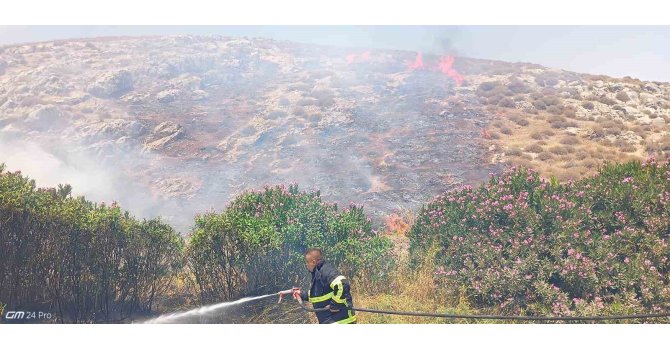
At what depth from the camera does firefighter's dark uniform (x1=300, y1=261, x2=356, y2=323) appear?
602 centimetres

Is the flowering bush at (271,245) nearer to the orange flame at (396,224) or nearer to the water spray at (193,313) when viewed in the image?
the water spray at (193,313)

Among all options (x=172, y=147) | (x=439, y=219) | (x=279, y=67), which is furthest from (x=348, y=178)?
(x=279, y=67)

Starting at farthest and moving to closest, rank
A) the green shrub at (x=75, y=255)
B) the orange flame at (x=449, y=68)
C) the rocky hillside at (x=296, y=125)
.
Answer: the orange flame at (x=449, y=68), the rocky hillside at (x=296, y=125), the green shrub at (x=75, y=255)

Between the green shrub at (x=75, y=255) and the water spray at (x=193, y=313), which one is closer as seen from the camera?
the green shrub at (x=75, y=255)

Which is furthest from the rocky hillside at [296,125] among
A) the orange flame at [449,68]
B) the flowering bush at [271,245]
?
the flowering bush at [271,245]

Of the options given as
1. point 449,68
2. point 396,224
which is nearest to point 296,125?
point 396,224

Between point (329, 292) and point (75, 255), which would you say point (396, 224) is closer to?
point (329, 292)

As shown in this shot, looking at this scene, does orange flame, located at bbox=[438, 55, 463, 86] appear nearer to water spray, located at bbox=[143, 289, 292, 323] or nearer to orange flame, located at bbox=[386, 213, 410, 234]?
orange flame, located at bbox=[386, 213, 410, 234]

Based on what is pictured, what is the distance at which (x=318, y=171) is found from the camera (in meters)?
19.3

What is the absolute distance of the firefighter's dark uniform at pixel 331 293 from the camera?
602 centimetres

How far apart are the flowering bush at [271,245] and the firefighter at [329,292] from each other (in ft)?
8.10

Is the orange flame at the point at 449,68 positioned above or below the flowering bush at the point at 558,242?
above

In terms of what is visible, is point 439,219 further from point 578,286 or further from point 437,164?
point 437,164

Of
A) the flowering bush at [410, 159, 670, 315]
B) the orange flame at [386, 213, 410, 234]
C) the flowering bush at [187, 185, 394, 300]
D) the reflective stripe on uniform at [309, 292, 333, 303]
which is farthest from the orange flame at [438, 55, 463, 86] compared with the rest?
the reflective stripe on uniform at [309, 292, 333, 303]
